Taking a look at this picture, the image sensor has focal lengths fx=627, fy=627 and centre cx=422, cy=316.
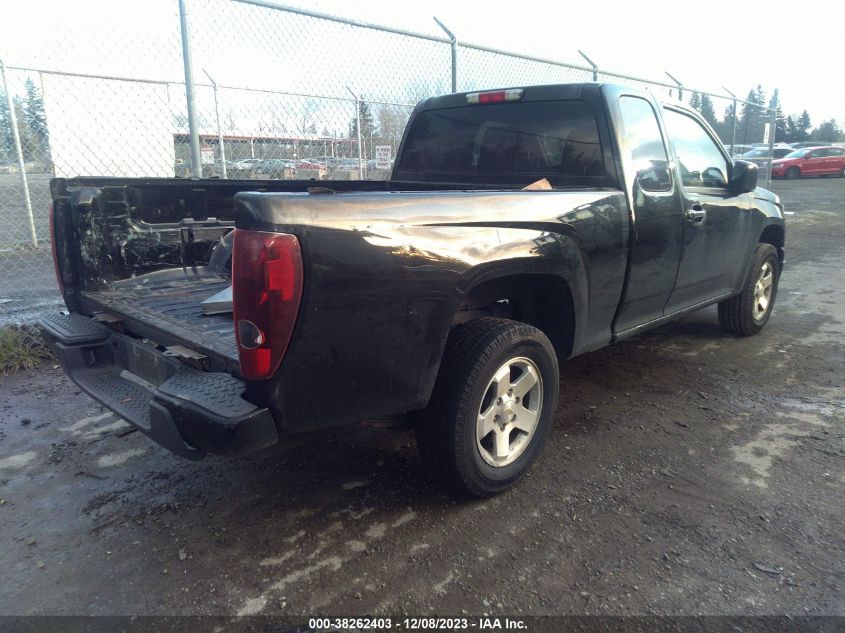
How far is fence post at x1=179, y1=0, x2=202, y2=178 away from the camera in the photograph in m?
4.95

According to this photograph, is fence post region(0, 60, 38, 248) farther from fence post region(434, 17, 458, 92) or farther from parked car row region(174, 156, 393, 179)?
fence post region(434, 17, 458, 92)

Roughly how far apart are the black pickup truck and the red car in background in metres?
28.6

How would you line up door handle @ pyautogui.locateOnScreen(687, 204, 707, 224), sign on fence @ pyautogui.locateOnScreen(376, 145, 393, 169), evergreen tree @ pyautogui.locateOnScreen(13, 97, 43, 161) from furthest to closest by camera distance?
1. sign on fence @ pyautogui.locateOnScreen(376, 145, 393, 169)
2. evergreen tree @ pyautogui.locateOnScreen(13, 97, 43, 161)
3. door handle @ pyautogui.locateOnScreen(687, 204, 707, 224)

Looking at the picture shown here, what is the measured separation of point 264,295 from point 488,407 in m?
1.28

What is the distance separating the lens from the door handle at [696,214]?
4.04 metres

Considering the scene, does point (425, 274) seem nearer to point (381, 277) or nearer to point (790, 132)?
point (381, 277)

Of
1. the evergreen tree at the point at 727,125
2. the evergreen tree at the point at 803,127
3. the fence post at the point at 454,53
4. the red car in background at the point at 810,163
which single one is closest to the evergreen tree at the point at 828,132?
the evergreen tree at the point at 803,127

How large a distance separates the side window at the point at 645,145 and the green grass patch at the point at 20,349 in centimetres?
441

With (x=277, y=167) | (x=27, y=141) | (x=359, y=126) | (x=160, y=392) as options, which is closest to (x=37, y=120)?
(x=27, y=141)

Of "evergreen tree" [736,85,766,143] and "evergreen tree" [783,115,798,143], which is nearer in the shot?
"evergreen tree" [736,85,766,143]

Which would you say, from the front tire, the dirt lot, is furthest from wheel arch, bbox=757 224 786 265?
the front tire

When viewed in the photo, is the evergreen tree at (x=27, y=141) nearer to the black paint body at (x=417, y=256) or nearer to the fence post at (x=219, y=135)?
the fence post at (x=219, y=135)

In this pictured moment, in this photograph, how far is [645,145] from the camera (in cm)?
382

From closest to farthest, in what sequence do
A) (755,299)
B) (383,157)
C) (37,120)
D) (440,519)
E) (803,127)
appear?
(440,519) → (755,299) → (37,120) → (383,157) → (803,127)
